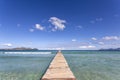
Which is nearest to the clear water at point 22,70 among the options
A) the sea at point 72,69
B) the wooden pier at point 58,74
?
the sea at point 72,69

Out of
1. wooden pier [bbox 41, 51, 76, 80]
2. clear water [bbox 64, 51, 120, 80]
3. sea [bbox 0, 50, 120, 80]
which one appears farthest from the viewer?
sea [bbox 0, 50, 120, 80]

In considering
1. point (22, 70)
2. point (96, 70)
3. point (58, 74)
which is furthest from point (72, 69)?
point (58, 74)

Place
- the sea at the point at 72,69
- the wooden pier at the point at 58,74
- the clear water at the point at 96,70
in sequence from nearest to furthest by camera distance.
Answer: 1. the wooden pier at the point at 58,74
2. the clear water at the point at 96,70
3. the sea at the point at 72,69

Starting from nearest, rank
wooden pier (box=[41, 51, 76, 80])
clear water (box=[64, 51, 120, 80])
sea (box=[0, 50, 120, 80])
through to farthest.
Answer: wooden pier (box=[41, 51, 76, 80]) < clear water (box=[64, 51, 120, 80]) < sea (box=[0, 50, 120, 80])

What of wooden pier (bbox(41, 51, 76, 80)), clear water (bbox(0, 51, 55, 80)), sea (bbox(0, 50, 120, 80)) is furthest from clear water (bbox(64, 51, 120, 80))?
clear water (bbox(0, 51, 55, 80))

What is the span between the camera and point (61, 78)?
4.33 meters

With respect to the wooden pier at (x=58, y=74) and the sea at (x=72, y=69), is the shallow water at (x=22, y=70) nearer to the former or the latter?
the sea at (x=72, y=69)

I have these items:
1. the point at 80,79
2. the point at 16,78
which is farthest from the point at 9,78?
the point at 80,79

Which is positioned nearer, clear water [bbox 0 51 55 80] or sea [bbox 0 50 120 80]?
clear water [bbox 0 51 55 80]

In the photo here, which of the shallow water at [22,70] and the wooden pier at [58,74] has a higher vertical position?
the wooden pier at [58,74]

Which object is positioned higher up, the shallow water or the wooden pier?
the wooden pier

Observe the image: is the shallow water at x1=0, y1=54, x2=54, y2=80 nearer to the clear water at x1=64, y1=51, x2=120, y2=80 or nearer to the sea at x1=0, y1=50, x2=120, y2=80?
the sea at x1=0, y1=50, x2=120, y2=80

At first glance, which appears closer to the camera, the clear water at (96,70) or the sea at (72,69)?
the clear water at (96,70)

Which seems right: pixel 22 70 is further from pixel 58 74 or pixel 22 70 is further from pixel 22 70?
pixel 58 74
